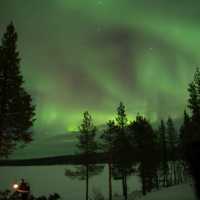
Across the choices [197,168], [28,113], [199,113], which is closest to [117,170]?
[199,113]

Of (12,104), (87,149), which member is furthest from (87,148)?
(12,104)

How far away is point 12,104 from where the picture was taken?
829 inches

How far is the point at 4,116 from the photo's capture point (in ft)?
67.8

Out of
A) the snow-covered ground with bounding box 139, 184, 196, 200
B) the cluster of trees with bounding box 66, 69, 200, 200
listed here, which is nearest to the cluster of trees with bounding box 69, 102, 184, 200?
the cluster of trees with bounding box 66, 69, 200, 200

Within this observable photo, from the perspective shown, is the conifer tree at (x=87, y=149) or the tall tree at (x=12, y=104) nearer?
the tall tree at (x=12, y=104)

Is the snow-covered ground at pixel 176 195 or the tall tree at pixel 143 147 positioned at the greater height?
the tall tree at pixel 143 147

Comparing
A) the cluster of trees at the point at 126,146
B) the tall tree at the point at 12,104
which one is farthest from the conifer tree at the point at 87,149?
the tall tree at the point at 12,104

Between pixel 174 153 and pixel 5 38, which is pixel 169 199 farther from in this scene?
pixel 174 153

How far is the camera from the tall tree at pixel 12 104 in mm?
20891

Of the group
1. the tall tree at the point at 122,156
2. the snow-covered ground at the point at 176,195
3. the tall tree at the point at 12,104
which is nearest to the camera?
the snow-covered ground at the point at 176,195

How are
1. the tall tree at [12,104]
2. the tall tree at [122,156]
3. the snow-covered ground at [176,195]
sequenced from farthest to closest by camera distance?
the tall tree at [122,156] < the tall tree at [12,104] < the snow-covered ground at [176,195]

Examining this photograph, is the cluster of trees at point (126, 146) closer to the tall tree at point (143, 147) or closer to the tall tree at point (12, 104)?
the tall tree at point (143, 147)

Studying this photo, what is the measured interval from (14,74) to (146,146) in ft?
70.6

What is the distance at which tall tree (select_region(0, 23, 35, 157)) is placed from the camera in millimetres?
20891
